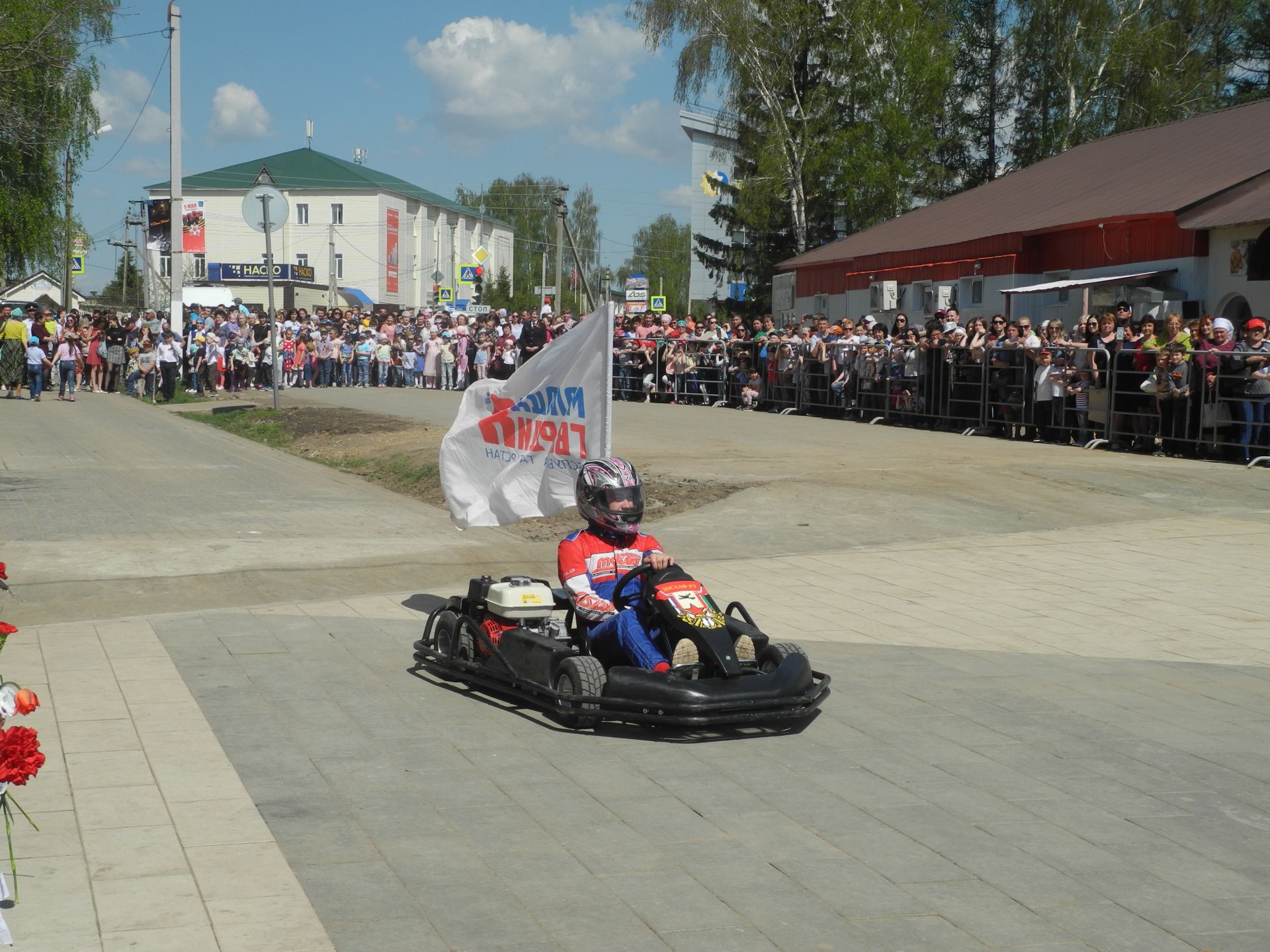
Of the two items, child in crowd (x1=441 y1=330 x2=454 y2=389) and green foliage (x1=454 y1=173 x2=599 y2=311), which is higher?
green foliage (x1=454 y1=173 x2=599 y2=311)

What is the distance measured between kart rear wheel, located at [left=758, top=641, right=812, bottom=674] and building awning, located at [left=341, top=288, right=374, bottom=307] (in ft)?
286

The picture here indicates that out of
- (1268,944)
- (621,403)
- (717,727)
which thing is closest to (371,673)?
(717,727)

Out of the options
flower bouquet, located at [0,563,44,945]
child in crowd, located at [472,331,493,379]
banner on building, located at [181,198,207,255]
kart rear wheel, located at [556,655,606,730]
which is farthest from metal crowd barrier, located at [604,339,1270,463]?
banner on building, located at [181,198,207,255]

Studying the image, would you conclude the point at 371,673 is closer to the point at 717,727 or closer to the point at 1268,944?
the point at 717,727

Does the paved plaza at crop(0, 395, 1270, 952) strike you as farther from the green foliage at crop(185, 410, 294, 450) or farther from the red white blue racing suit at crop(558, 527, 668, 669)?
the green foliage at crop(185, 410, 294, 450)

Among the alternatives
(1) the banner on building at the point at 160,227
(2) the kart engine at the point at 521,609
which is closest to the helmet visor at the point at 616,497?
(2) the kart engine at the point at 521,609

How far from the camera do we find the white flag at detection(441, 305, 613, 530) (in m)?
9.27

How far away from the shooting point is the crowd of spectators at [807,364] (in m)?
17.3

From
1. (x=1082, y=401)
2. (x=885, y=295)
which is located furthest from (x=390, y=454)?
(x=885, y=295)

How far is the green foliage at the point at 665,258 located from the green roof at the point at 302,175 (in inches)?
1105

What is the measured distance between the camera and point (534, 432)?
9602 millimetres

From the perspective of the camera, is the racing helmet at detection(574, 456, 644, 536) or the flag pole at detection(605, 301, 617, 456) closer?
the racing helmet at detection(574, 456, 644, 536)

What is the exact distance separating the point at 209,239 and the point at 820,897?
324 feet

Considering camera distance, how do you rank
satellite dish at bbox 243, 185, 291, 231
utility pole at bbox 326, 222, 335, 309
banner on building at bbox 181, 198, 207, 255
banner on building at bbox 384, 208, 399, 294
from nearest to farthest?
satellite dish at bbox 243, 185, 291, 231
banner on building at bbox 181, 198, 207, 255
utility pole at bbox 326, 222, 335, 309
banner on building at bbox 384, 208, 399, 294
